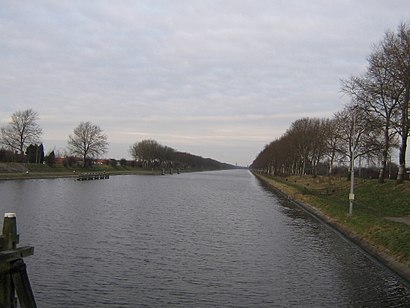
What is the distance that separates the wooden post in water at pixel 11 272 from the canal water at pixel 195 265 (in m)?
2.97

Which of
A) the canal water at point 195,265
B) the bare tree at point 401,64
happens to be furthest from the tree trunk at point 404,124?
the canal water at point 195,265

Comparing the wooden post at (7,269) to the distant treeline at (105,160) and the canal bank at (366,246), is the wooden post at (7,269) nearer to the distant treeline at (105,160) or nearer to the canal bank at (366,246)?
the canal bank at (366,246)

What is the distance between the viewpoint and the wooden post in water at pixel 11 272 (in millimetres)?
8180

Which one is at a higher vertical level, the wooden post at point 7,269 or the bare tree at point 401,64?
the bare tree at point 401,64

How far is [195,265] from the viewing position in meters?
15.8

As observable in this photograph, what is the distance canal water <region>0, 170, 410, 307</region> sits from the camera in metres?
12.1

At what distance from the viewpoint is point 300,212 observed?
119ft

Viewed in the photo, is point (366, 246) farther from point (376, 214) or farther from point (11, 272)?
point (11, 272)

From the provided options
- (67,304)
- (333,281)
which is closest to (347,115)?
(333,281)

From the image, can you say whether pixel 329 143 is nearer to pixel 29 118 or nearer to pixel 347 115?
Answer: pixel 347 115

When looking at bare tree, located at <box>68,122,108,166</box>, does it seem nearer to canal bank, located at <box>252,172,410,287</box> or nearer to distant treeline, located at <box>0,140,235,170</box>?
distant treeline, located at <box>0,140,235,170</box>

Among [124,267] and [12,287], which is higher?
[12,287]

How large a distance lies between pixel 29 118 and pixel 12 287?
9844cm

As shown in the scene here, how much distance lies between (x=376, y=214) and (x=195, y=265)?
17440 mm
